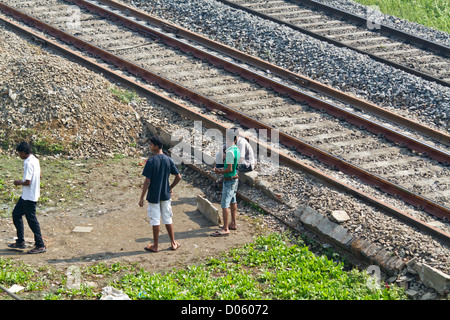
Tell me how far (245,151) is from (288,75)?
4560mm

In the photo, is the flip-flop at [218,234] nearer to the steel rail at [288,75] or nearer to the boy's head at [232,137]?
the boy's head at [232,137]

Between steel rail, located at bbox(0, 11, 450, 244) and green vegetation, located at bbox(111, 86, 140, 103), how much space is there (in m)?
0.32

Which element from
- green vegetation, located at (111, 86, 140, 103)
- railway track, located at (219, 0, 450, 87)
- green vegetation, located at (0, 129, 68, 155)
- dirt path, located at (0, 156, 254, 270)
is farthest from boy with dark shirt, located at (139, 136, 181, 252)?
railway track, located at (219, 0, 450, 87)

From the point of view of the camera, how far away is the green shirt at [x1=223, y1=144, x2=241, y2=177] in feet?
30.8

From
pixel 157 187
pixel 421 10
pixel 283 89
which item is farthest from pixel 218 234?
pixel 421 10

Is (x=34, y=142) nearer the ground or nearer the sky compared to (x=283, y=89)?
nearer the ground

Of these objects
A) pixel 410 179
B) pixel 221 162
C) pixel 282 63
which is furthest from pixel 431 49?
pixel 221 162

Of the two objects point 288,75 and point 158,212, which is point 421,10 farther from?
point 158,212

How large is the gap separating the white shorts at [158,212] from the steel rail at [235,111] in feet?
11.7

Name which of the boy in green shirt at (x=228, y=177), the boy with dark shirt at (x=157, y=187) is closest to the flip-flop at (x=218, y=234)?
the boy in green shirt at (x=228, y=177)

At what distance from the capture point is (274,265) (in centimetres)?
857

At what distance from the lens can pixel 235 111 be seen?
12484mm
